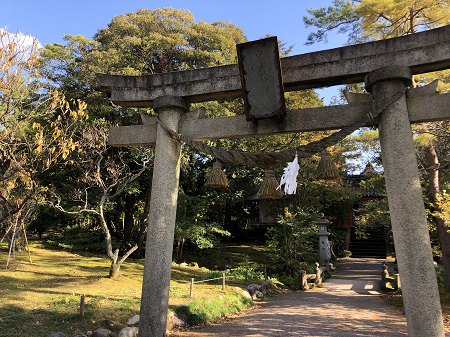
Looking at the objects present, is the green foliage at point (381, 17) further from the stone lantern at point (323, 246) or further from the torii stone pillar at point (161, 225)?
the stone lantern at point (323, 246)

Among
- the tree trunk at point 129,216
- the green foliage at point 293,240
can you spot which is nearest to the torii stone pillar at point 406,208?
the green foliage at point 293,240

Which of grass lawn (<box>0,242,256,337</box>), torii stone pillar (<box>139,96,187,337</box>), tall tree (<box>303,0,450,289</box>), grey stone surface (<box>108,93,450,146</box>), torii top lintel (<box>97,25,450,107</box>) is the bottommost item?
grass lawn (<box>0,242,256,337</box>)

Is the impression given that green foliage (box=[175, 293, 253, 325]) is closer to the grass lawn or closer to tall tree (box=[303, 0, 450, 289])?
the grass lawn

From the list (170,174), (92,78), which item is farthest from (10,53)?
(92,78)

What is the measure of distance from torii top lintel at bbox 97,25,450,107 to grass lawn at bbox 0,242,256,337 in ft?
13.3

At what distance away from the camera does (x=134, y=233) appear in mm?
20406

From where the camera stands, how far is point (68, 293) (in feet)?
29.0

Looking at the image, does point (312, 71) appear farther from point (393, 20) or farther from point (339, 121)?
point (393, 20)

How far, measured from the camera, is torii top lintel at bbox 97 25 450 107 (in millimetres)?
4145

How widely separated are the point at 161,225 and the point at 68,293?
5.40 m

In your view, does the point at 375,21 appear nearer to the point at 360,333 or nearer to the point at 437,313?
the point at 360,333

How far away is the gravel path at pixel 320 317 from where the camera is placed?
7.43m

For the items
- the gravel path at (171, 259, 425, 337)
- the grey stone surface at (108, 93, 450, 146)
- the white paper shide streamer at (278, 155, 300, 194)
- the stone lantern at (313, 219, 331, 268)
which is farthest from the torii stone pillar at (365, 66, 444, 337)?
the stone lantern at (313, 219, 331, 268)

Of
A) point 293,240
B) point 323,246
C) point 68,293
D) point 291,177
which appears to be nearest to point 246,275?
point 293,240
